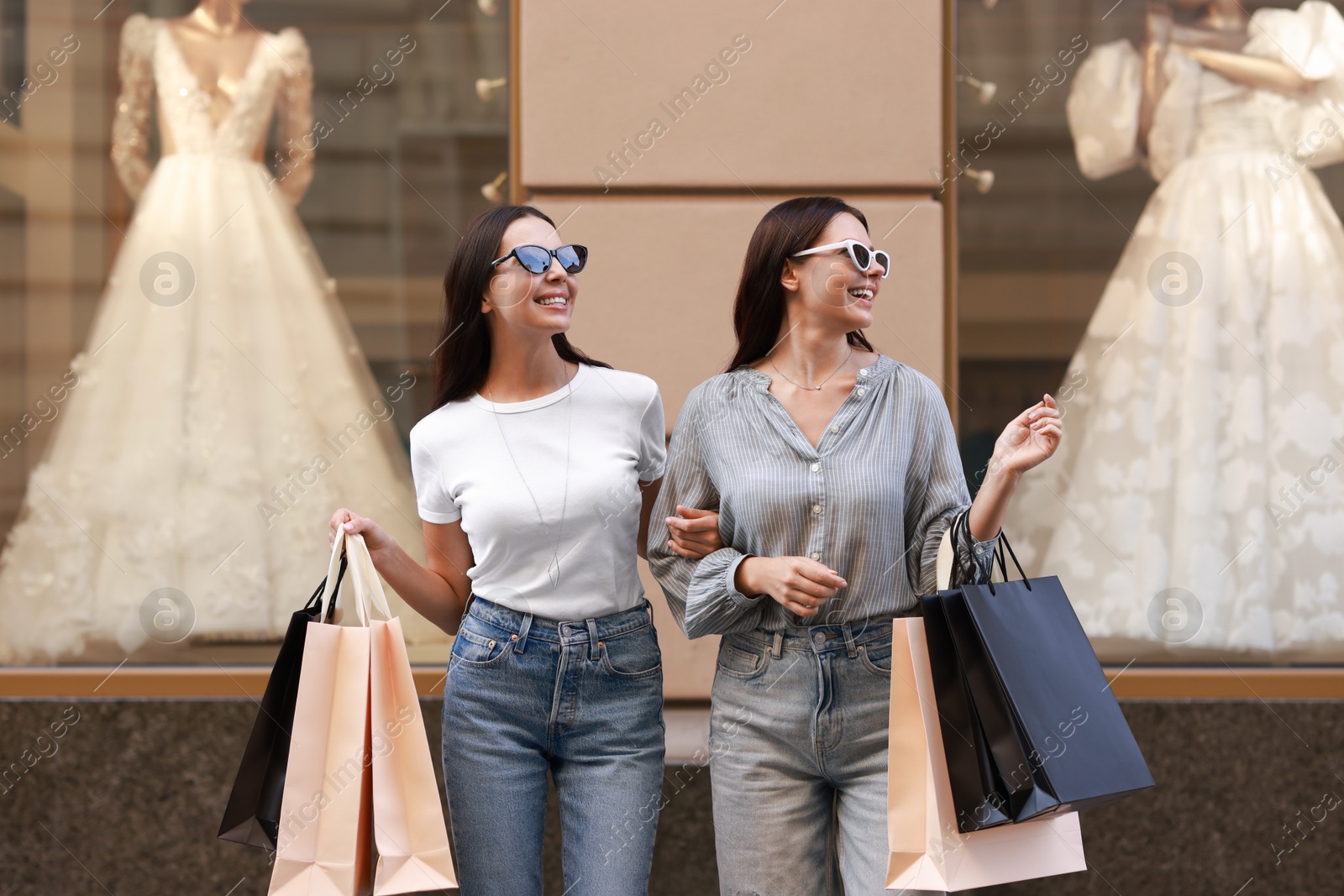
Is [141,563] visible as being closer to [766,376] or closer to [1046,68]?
[766,376]

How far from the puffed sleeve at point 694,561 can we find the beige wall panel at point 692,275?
137 cm

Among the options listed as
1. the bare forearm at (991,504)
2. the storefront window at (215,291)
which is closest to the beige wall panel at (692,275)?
the storefront window at (215,291)

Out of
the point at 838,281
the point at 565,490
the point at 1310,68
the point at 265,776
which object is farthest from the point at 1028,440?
A: the point at 1310,68

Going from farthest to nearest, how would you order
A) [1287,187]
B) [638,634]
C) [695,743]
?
[1287,187] < [695,743] < [638,634]

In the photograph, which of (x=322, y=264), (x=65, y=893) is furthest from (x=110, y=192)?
(x=65, y=893)

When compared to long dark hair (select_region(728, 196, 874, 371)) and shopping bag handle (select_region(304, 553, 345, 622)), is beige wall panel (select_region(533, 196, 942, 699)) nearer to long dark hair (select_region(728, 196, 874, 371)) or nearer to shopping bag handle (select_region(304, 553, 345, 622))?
long dark hair (select_region(728, 196, 874, 371))

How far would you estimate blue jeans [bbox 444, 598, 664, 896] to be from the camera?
84.8 inches

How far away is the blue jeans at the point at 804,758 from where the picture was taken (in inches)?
81.0

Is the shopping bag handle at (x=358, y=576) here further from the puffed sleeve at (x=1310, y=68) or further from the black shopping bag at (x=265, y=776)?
the puffed sleeve at (x=1310, y=68)

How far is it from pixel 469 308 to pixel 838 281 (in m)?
0.81

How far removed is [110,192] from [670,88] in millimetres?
2224

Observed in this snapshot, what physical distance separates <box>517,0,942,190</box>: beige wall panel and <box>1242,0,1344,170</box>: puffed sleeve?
1287 millimetres

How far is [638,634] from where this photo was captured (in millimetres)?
2230

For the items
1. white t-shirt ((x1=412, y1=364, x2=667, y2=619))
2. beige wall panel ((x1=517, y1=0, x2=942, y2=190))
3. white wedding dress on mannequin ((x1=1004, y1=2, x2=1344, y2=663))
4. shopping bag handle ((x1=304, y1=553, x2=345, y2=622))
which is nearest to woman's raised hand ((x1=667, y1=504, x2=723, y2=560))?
white t-shirt ((x1=412, y1=364, x2=667, y2=619))
